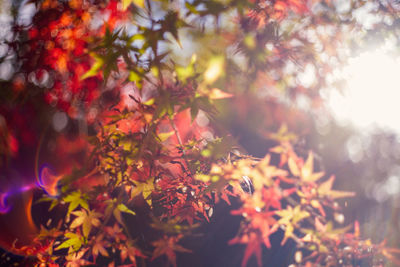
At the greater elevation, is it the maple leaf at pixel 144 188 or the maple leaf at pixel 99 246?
the maple leaf at pixel 144 188

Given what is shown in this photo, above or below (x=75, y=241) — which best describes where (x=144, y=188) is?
above

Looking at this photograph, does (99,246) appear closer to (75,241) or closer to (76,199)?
(75,241)

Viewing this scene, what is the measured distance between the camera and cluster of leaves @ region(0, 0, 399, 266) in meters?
0.78

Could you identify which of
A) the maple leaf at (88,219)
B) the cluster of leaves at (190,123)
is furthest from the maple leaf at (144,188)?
the maple leaf at (88,219)

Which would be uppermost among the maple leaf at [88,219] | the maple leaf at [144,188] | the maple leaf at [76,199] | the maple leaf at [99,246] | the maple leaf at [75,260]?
the maple leaf at [144,188]

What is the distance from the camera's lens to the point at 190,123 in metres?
0.83

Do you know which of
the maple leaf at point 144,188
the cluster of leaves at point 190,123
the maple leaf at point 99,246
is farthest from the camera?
the maple leaf at point 99,246

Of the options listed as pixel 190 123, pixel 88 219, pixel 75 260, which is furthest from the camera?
pixel 75 260

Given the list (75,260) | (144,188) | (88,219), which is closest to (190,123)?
(144,188)

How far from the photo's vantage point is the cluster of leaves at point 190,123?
0.78 m

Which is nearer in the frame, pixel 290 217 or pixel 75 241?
pixel 290 217

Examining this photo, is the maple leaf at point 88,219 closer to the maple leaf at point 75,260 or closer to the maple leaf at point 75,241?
the maple leaf at point 75,241

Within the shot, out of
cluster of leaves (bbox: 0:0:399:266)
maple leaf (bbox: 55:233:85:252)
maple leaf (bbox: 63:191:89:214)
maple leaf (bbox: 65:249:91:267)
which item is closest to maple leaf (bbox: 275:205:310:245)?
cluster of leaves (bbox: 0:0:399:266)

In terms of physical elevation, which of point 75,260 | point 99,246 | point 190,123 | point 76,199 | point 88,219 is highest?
point 190,123
